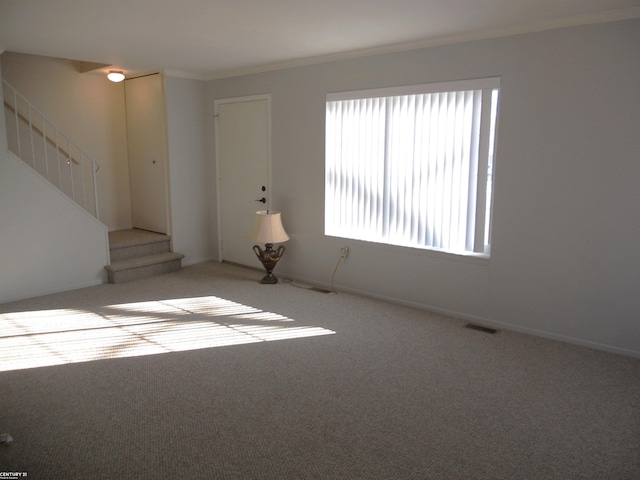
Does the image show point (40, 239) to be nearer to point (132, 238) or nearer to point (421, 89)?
point (132, 238)

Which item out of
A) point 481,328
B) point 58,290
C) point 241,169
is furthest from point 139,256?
point 481,328

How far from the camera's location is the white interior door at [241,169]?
5719 millimetres

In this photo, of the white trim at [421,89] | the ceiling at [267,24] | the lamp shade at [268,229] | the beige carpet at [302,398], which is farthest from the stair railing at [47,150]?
the white trim at [421,89]

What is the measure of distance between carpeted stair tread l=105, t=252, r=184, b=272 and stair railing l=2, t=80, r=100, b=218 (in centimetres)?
64

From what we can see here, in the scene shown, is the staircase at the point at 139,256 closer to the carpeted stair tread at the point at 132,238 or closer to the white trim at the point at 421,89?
the carpeted stair tread at the point at 132,238

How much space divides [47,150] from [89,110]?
0.78 meters

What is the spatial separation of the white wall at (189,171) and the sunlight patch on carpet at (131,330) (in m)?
1.73

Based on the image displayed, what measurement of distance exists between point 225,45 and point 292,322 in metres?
2.61

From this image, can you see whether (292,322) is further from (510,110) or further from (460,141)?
(510,110)

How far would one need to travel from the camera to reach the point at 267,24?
3645 millimetres

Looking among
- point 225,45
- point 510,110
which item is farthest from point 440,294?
point 225,45

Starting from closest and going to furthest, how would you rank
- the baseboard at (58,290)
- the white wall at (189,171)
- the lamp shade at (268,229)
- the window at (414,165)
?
the window at (414,165) < the baseboard at (58,290) < the lamp shade at (268,229) < the white wall at (189,171)

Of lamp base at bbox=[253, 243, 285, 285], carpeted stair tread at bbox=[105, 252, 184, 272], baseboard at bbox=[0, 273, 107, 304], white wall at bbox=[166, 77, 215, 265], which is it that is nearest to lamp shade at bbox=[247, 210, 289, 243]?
lamp base at bbox=[253, 243, 285, 285]

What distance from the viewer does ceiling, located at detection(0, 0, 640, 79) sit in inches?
125
